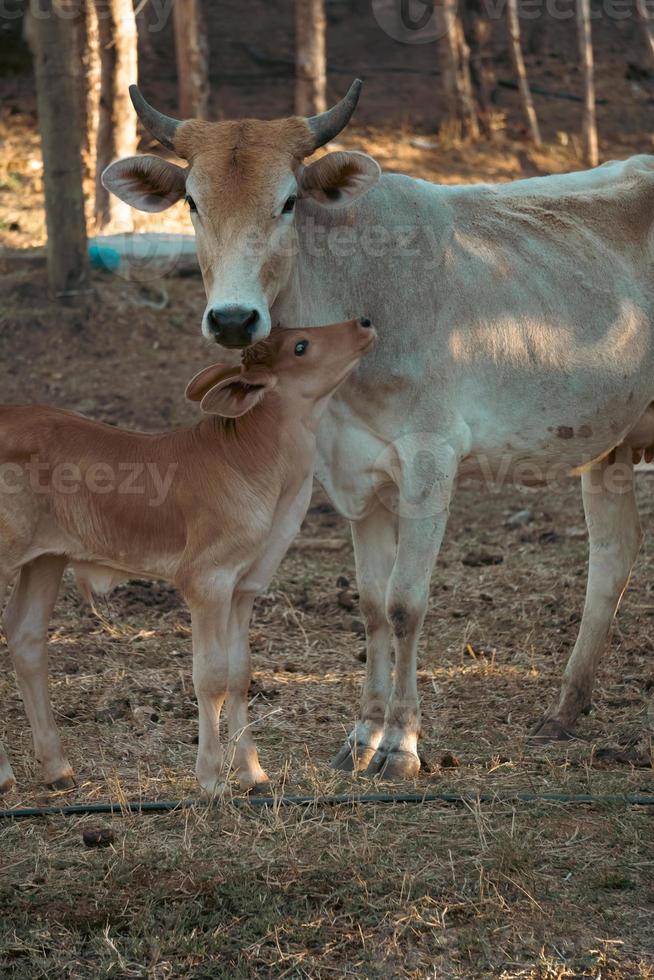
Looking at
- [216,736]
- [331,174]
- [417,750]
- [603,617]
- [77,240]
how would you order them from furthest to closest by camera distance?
[77,240] → [603,617] → [417,750] → [331,174] → [216,736]

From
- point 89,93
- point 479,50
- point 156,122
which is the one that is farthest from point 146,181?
point 479,50

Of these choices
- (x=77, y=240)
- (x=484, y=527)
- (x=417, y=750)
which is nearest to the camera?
(x=417, y=750)

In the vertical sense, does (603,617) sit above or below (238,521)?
below

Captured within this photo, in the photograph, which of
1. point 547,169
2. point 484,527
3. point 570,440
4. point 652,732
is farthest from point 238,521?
point 547,169

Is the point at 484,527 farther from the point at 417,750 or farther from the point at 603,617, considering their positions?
the point at 417,750

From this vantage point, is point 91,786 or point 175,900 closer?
point 175,900

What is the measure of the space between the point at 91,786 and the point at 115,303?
7.92 meters

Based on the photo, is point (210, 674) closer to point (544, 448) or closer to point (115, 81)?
point (544, 448)

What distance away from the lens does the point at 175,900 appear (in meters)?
4.14

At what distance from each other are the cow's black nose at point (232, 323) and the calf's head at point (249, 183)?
2 centimetres

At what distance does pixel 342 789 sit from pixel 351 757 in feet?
1.39

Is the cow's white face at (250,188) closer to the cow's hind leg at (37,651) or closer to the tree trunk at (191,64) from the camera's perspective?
the cow's hind leg at (37,651)

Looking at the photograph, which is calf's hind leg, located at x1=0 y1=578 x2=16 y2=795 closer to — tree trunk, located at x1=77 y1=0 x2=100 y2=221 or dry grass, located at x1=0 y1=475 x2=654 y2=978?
dry grass, located at x1=0 y1=475 x2=654 y2=978

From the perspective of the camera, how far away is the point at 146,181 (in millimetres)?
5484
